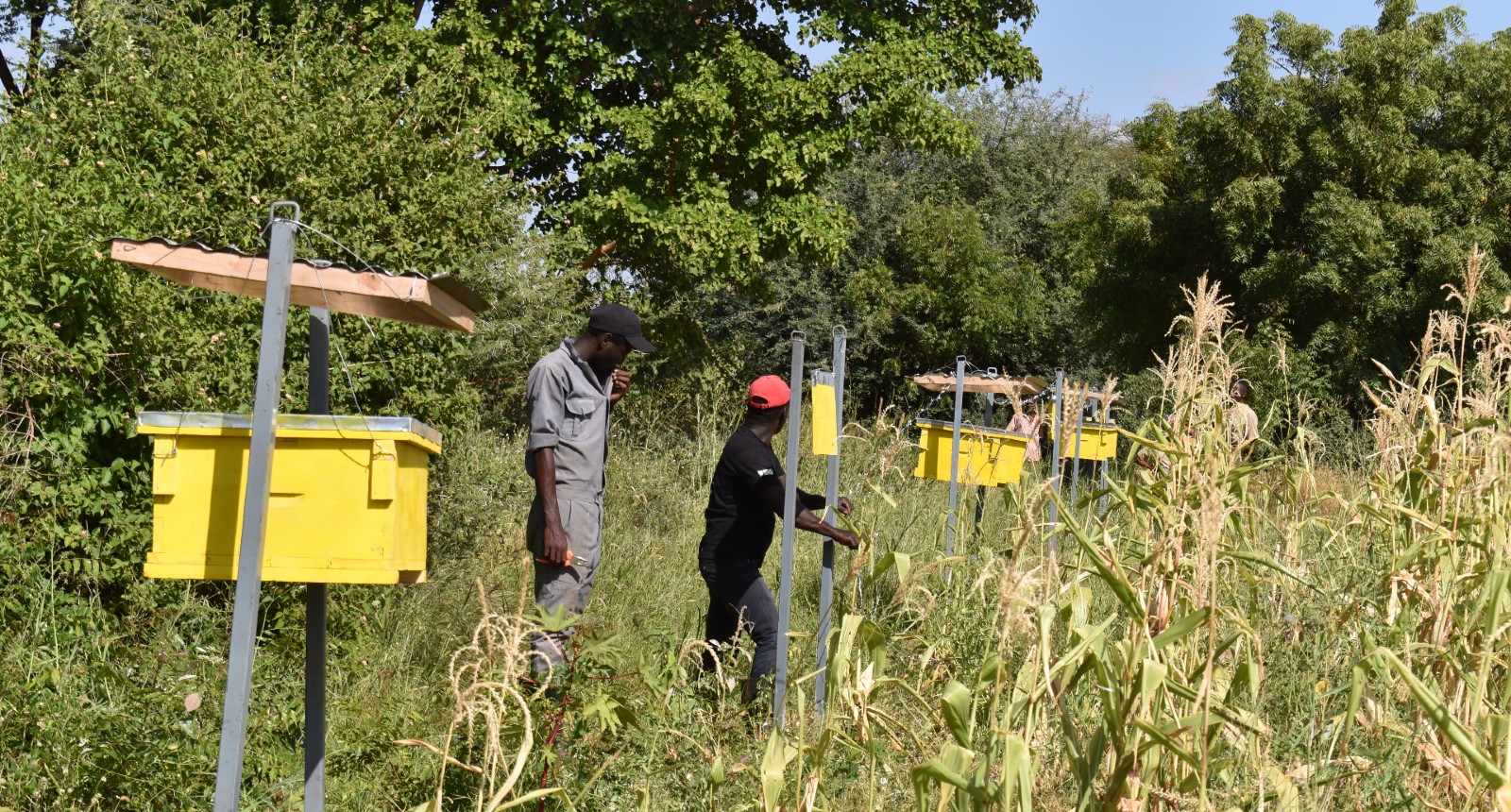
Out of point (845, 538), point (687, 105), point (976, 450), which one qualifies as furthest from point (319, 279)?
point (687, 105)

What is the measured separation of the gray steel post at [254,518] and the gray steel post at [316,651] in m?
0.32

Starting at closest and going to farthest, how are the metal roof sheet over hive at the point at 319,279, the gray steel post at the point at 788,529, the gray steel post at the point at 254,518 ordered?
the gray steel post at the point at 254,518, the metal roof sheet over hive at the point at 319,279, the gray steel post at the point at 788,529

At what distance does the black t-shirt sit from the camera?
17.0 ft

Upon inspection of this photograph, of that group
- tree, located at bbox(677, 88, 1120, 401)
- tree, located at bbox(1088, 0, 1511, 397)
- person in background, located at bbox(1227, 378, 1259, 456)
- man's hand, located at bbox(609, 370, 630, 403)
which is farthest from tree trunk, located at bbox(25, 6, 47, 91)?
tree, located at bbox(1088, 0, 1511, 397)

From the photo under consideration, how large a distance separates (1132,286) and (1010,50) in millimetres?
6572

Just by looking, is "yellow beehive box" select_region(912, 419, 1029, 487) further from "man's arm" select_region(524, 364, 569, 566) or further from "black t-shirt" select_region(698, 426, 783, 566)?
"man's arm" select_region(524, 364, 569, 566)

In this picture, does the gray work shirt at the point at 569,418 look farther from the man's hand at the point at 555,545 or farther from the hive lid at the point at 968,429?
the hive lid at the point at 968,429

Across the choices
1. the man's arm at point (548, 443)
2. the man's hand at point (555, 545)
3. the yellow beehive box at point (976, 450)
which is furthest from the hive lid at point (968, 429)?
the man's hand at point (555, 545)

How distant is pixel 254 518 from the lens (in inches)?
113

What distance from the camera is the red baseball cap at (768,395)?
5.27 meters

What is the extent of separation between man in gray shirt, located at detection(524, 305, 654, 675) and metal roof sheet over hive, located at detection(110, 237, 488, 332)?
136cm

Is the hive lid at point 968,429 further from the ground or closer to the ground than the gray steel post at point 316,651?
further from the ground

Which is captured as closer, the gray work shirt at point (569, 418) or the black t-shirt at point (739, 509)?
the gray work shirt at point (569, 418)

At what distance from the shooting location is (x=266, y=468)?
2.88 m
